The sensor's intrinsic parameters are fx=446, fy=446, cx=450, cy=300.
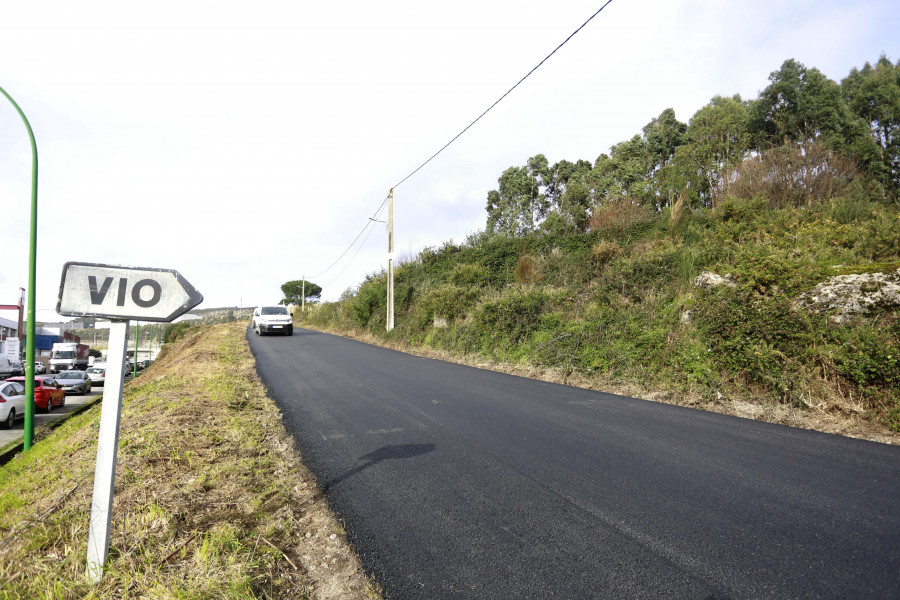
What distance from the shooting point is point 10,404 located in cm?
1741

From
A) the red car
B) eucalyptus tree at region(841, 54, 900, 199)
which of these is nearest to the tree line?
eucalyptus tree at region(841, 54, 900, 199)

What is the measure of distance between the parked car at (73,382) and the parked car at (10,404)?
1430 cm

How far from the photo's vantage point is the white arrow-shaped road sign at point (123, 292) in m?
2.37

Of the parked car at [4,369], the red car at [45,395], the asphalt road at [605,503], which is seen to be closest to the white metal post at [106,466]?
the asphalt road at [605,503]

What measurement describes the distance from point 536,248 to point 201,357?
512 inches

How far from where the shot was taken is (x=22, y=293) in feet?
171

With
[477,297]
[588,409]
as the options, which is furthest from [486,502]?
[477,297]

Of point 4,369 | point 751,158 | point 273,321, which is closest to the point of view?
point 751,158

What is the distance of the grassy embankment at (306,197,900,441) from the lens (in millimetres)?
6547

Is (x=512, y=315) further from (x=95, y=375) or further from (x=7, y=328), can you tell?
(x=7, y=328)

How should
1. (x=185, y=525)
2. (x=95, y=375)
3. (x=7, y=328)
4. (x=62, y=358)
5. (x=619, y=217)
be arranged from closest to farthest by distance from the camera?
(x=185, y=525)
(x=619, y=217)
(x=95, y=375)
(x=62, y=358)
(x=7, y=328)

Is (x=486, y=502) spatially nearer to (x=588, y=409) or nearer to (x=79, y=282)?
(x=79, y=282)

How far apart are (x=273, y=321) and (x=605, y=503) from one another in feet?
77.2

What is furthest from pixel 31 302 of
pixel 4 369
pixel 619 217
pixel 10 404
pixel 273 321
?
pixel 4 369
